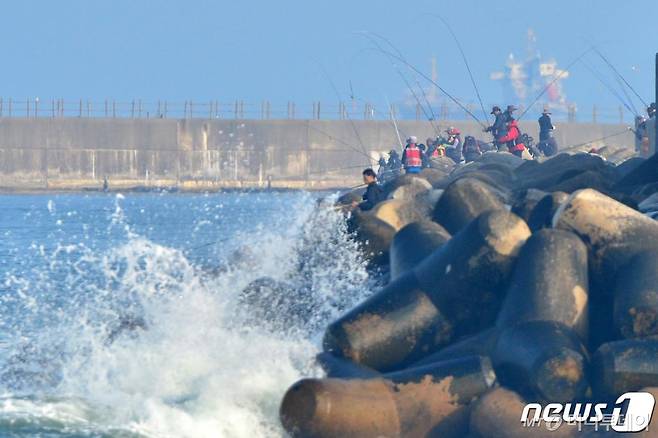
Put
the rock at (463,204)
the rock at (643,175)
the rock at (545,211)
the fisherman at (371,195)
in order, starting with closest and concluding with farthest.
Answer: the rock at (545,211), the rock at (463,204), the rock at (643,175), the fisherman at (371,195)

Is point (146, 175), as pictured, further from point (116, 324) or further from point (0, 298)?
point (116, 324)

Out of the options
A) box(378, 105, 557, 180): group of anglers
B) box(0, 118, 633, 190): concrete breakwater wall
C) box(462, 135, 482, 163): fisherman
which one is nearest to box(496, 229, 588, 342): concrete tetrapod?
box(378, 105, 557, 180): group of anglers

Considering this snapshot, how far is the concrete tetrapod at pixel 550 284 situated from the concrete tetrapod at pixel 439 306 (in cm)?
25

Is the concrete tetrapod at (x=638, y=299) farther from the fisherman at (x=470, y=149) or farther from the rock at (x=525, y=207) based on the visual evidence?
the fisherman at (x=470, y=149)

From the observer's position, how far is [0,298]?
16.2 meters

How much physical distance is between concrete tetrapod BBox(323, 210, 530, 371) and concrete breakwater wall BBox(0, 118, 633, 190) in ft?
139

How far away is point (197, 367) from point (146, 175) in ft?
140

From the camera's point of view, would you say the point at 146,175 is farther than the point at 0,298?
Yes

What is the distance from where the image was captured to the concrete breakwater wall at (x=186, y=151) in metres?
51.1

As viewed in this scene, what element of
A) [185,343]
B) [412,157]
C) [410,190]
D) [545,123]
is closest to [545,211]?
[185,343]

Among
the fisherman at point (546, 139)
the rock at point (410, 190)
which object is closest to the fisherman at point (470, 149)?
the fisherman at point (546, 139)

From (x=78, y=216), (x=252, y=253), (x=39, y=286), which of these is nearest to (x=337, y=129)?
(x=78, y=216)

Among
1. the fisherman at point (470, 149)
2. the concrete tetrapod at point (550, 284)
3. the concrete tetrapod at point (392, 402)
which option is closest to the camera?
the concrete tetrapod at point (392, 402)

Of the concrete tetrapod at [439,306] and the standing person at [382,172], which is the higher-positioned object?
the concrete tetrapod at [439,306]
